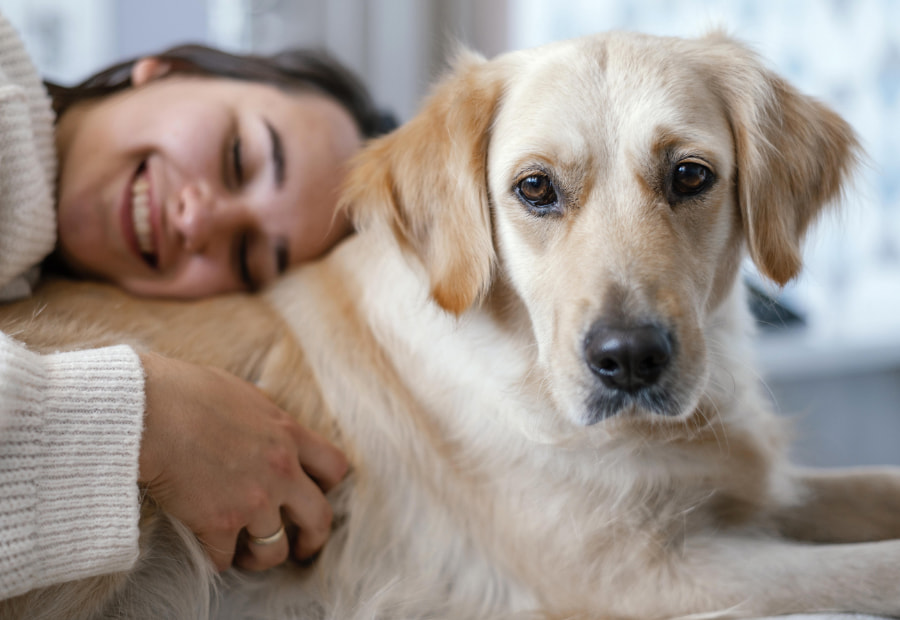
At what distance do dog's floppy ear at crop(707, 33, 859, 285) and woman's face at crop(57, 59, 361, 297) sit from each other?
0.76 meters

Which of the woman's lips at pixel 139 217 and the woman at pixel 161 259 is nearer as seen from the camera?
the woman at pixel 161 259

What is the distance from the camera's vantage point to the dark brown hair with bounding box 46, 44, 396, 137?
1704 mm

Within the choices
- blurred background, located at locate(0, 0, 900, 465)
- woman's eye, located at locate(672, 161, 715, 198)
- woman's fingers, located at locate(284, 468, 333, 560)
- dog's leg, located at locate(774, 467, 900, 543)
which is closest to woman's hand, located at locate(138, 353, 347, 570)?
woman's fingers, located at locate(284, 468, 333, 560)

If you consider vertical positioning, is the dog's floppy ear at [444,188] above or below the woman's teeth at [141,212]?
above

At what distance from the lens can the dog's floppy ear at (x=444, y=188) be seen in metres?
1.16

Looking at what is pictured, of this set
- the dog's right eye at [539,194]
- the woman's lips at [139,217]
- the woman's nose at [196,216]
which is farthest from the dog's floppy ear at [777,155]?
the woman's lips at [139,217]

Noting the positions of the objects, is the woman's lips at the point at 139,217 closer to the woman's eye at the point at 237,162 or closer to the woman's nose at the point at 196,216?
the woman's nose at the point at 196,216

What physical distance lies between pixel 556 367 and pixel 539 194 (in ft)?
0.85

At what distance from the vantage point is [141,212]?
151cm

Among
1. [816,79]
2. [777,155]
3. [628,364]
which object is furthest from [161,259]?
[816,79]

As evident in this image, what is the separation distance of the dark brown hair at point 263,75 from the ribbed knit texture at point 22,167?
372 mm

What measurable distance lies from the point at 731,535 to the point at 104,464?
3.00 ft

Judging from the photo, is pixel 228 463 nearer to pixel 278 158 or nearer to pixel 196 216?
pixel 196 216

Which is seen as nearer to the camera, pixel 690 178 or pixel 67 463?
pixel 67 463
